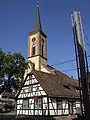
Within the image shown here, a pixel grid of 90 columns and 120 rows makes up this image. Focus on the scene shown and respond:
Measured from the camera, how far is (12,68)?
1298 inches

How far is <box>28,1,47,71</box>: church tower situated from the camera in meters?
48.9

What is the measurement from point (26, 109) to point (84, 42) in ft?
50.8

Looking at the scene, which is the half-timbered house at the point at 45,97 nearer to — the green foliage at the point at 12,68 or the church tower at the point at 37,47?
the green foliage at the point at 12,68

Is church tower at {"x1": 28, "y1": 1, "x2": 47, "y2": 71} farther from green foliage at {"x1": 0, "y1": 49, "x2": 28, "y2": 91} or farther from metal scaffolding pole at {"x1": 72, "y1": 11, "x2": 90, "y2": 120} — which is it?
metal scaffolding pole at {"x1": 72, "y1": 11, "x2": 90, "y2": 120}

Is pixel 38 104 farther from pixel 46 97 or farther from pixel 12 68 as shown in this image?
pixel 12 68

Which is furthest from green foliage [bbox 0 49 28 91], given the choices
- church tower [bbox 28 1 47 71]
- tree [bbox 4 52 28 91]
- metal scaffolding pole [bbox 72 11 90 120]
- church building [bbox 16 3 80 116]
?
metal scaffolding pole [bbox 72 11 90 120]

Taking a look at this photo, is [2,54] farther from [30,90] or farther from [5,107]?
[5,107]

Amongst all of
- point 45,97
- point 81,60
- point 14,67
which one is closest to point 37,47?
point 14,67

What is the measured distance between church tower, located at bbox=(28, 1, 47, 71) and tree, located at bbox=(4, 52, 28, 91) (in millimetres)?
13257

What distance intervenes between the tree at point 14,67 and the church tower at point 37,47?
13257 mm

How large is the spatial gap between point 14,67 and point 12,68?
1.35ft

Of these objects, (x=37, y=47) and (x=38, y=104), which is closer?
(x=38, y=104)

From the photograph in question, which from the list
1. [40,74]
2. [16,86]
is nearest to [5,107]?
[16,86]

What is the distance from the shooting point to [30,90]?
2792 cm
